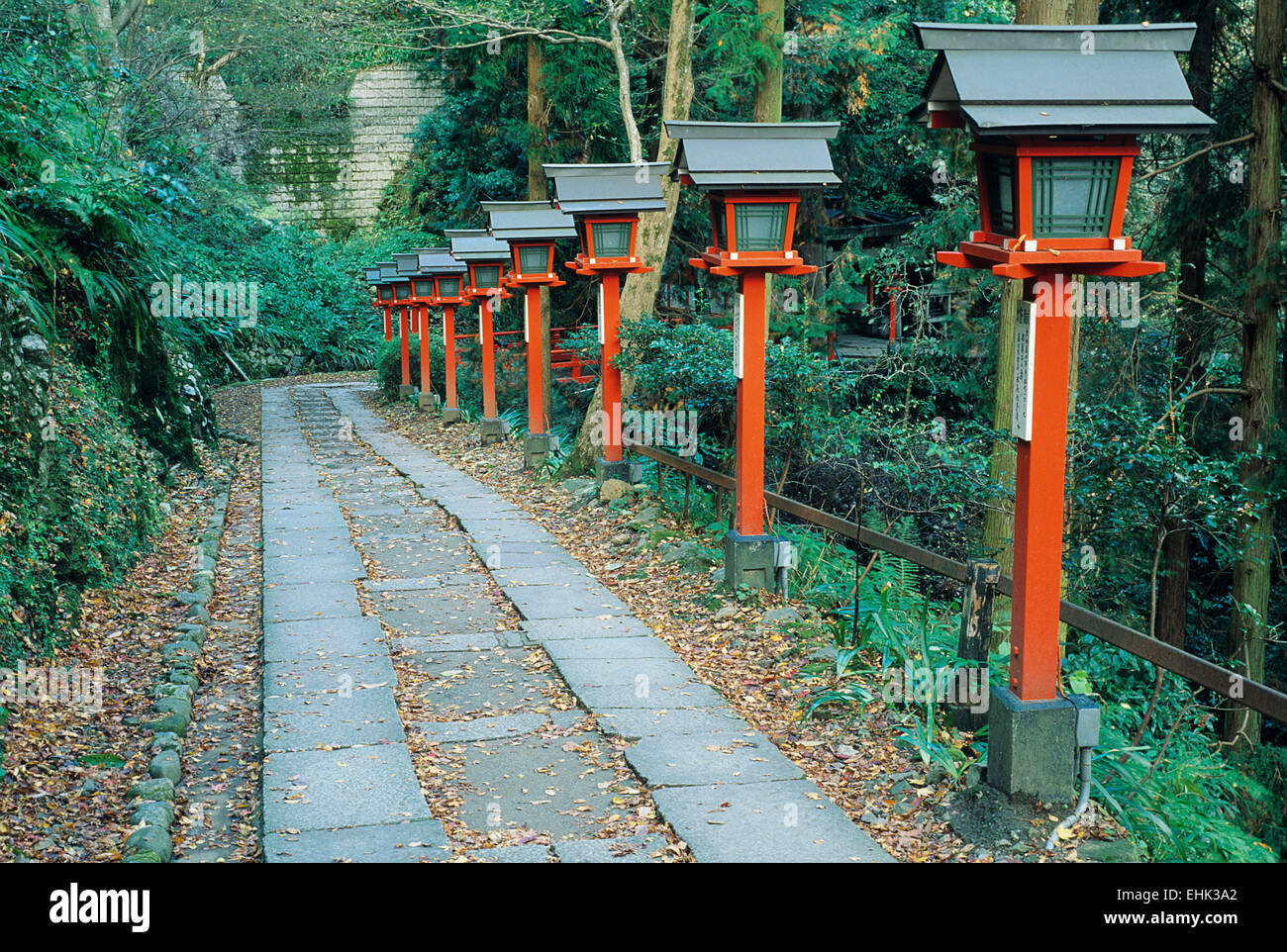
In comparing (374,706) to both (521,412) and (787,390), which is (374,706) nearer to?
(787,390)

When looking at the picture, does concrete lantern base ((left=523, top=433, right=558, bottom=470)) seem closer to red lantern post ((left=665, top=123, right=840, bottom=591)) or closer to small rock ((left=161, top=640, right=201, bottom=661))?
red lantern post ((left=665, top=123, right=840, bottom=591))

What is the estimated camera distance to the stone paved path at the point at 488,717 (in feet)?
15.4

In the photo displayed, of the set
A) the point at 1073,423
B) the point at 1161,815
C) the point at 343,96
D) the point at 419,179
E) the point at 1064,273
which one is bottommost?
the point at 1161,815

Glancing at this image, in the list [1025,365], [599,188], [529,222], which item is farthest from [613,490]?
[1025,365]

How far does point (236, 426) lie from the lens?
20.2 meters

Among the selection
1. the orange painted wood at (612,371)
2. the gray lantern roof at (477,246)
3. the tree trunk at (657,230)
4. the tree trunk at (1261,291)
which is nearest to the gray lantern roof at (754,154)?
the orange painted wood at (612,371)

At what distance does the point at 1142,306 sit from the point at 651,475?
6.10 metres

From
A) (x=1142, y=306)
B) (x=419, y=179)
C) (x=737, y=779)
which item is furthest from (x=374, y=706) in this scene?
(x=419, y=179)

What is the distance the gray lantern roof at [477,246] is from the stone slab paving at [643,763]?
9.41m

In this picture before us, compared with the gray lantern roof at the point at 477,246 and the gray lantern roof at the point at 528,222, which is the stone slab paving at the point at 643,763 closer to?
the gray lantern roof at the point at 528,222

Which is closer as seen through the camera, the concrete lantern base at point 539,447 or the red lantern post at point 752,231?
the red lantern post at point 752,231

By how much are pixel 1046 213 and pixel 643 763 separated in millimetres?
3128

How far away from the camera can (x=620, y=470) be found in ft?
37.8
